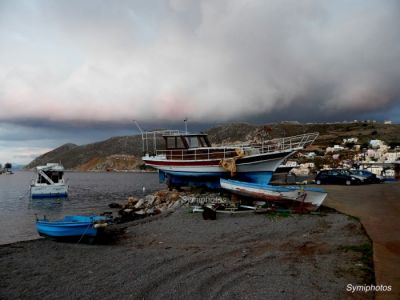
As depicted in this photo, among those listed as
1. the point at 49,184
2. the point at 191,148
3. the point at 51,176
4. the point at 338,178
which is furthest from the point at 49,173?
the point at 338,178

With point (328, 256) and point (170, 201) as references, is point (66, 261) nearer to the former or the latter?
point (328, 256)

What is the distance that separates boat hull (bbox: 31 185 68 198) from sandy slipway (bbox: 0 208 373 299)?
3114cm

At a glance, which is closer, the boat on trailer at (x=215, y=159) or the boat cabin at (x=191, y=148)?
the boat on trailer at (x=215, y=159)

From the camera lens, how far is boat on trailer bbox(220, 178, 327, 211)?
1992cm

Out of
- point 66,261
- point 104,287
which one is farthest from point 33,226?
point 104,287

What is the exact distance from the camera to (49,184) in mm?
46344

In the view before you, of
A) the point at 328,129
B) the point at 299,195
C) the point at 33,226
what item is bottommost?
the point at 33,226

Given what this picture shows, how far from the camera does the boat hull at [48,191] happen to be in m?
44.8

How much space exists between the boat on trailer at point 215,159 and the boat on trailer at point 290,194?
4596 millimetres

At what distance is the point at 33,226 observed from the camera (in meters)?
25.4

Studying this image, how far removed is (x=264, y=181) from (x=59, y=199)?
29880 millimetres

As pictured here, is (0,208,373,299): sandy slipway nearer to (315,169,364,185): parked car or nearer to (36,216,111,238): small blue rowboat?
(36,216,111,238): small blue rowboat

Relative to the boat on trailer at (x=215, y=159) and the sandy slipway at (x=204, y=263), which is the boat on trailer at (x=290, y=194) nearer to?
the sandy slipway at (x=204, y=263)

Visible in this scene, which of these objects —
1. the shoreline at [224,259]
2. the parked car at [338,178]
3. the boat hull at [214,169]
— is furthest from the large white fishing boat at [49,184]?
the parked car at [338,178]
